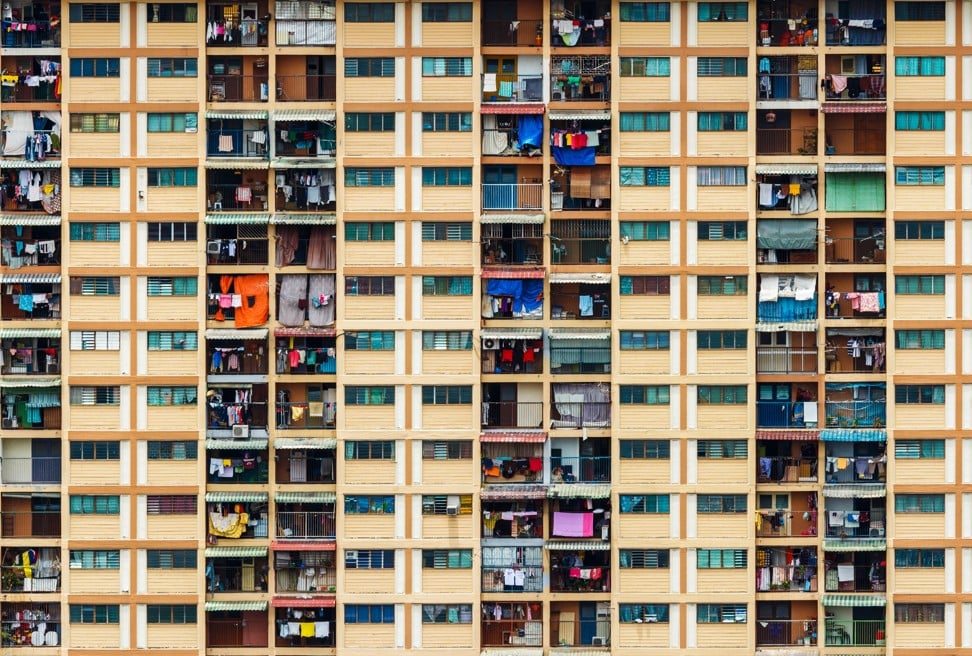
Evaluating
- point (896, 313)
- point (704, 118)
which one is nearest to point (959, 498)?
point (896, 313)

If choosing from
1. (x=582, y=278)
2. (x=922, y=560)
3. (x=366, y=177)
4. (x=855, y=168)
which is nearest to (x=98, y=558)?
(x=366, y=177)

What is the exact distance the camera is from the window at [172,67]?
133 ft

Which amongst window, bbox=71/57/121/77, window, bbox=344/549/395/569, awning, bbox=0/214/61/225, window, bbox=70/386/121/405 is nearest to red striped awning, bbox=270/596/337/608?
window, bbox=344/549/395/569

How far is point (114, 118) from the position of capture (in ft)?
134

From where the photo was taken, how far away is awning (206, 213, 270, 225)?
40.6 metres

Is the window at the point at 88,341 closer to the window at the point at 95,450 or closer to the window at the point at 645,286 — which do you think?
the window at the point at 95,450

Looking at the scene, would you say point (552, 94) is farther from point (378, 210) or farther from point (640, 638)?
point (640, 638)

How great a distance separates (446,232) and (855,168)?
33.7 ft

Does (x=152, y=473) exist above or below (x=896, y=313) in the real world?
below

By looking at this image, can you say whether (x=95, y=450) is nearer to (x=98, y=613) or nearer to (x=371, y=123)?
(x=98, y=613)

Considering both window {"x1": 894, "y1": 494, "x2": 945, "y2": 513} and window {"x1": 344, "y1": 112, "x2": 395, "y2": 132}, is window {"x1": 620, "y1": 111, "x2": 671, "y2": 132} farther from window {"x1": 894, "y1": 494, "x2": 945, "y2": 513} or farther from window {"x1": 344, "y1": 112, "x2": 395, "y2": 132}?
window {"x1": 894, "y1": 494, "x2": 945, "y2": 513}

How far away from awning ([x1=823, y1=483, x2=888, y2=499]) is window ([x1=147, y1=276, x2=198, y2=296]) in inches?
655

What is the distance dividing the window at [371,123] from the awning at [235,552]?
1078 centimetres

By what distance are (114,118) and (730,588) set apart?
19.4 metres
